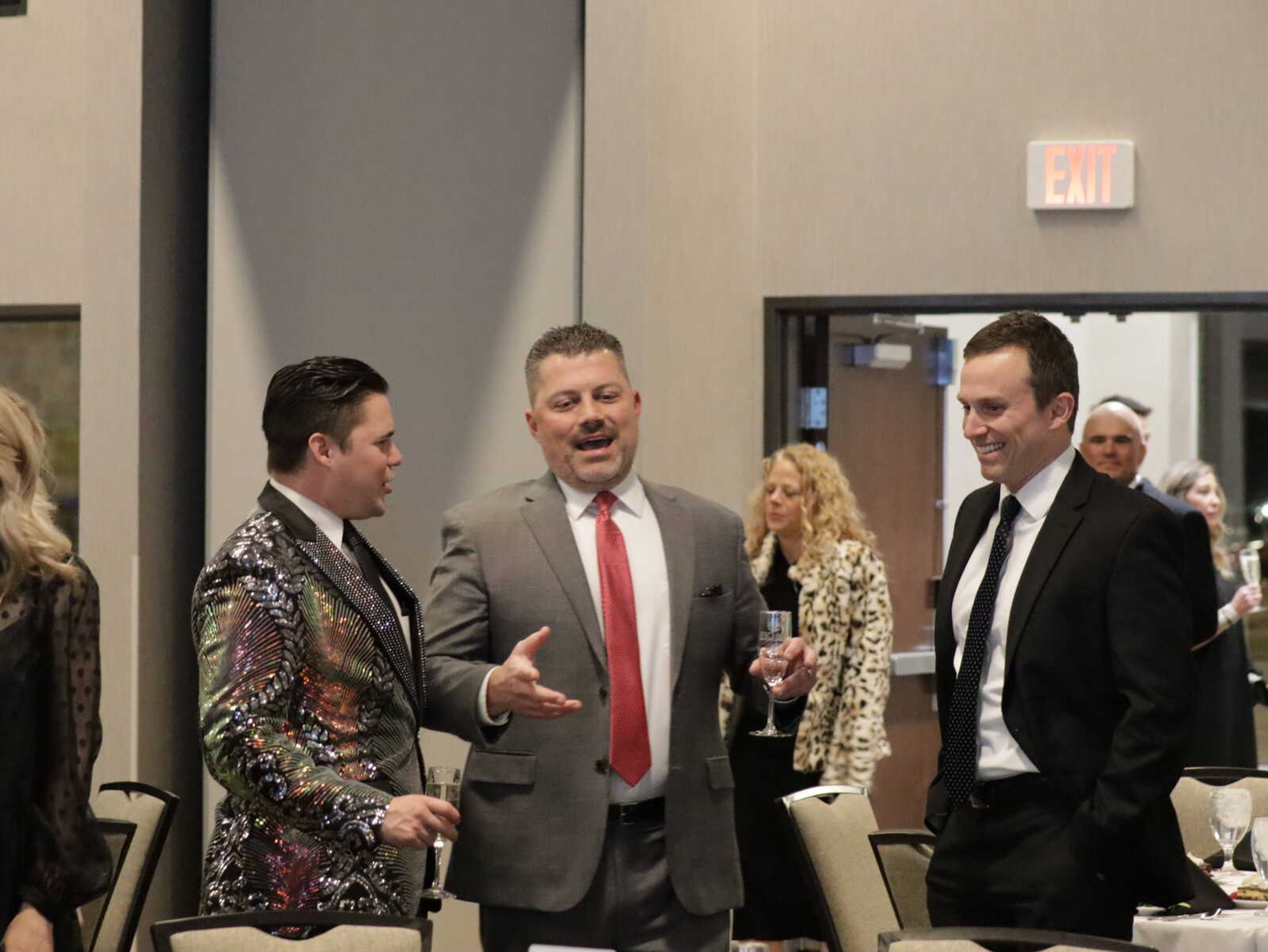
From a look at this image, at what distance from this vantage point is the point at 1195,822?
437cm

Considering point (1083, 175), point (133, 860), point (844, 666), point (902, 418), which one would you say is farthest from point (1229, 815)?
point (902, 418)

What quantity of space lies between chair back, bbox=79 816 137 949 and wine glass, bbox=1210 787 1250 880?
96.1 inches

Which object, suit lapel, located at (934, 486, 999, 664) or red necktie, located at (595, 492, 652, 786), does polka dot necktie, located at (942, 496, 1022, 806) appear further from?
red necktie, located at (595, 492, 652, 786)

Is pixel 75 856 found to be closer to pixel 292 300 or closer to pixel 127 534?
pixel 127 534

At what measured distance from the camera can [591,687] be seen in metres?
2.97

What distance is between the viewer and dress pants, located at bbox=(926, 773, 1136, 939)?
2.68m

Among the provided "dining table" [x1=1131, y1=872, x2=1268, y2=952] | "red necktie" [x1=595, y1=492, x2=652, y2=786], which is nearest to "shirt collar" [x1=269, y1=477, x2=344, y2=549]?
"red necktie" [x1=595, y1=492, x2=652, y2=786]

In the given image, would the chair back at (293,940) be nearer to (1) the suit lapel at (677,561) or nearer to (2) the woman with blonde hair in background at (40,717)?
(2) the woman with blonde hair in background at (40,717)

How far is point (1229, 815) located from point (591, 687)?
1.62 metres

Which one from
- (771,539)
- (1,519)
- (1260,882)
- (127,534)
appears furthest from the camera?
(771,539)

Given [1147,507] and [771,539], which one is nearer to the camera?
[1147,507]

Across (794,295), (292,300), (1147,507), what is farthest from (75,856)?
(794,295)

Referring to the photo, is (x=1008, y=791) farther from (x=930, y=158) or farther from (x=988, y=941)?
(x=930, y=158)

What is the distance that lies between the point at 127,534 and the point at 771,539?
2056 millimetres
